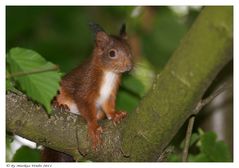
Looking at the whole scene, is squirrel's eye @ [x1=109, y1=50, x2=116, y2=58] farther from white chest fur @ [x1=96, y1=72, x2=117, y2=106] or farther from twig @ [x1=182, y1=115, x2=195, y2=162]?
twig @ [x1=182, y1=115, x2=195, y2=162]

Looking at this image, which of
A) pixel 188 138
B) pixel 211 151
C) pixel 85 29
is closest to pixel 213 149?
pixel 211 151

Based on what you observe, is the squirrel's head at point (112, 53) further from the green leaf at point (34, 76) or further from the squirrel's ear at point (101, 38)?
Result: the green leaf at point (34, 76)

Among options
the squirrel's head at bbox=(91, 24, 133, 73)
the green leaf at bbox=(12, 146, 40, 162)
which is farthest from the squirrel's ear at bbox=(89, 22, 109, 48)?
the green leaf at bbox=(12, 146, 40, 162)

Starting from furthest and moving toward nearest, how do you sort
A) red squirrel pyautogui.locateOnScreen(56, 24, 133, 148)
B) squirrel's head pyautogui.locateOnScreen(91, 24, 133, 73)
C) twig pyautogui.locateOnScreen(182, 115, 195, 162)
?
squirrel's head pyautogui.locateOnScreen(91, 24, 133, 73)
red squirrel pyautogui.locateOnScreen(56, 24, 133, 148)
twig pyautogui.locateOnScreen(182, 115, 195, 162)

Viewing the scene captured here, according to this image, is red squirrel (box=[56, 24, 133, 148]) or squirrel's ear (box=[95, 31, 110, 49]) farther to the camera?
squirrel's ear (box=[95, 31, 110, 49])

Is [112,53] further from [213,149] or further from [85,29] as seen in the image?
[85,29]

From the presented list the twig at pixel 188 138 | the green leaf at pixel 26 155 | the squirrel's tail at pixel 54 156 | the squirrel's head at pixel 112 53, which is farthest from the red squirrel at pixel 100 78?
the twig at pixel 188 138

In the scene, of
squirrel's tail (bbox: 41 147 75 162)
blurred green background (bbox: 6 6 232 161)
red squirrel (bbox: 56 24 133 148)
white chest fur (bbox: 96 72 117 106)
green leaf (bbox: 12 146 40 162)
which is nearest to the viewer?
green leaf (bbox: 12 146 40 162)
